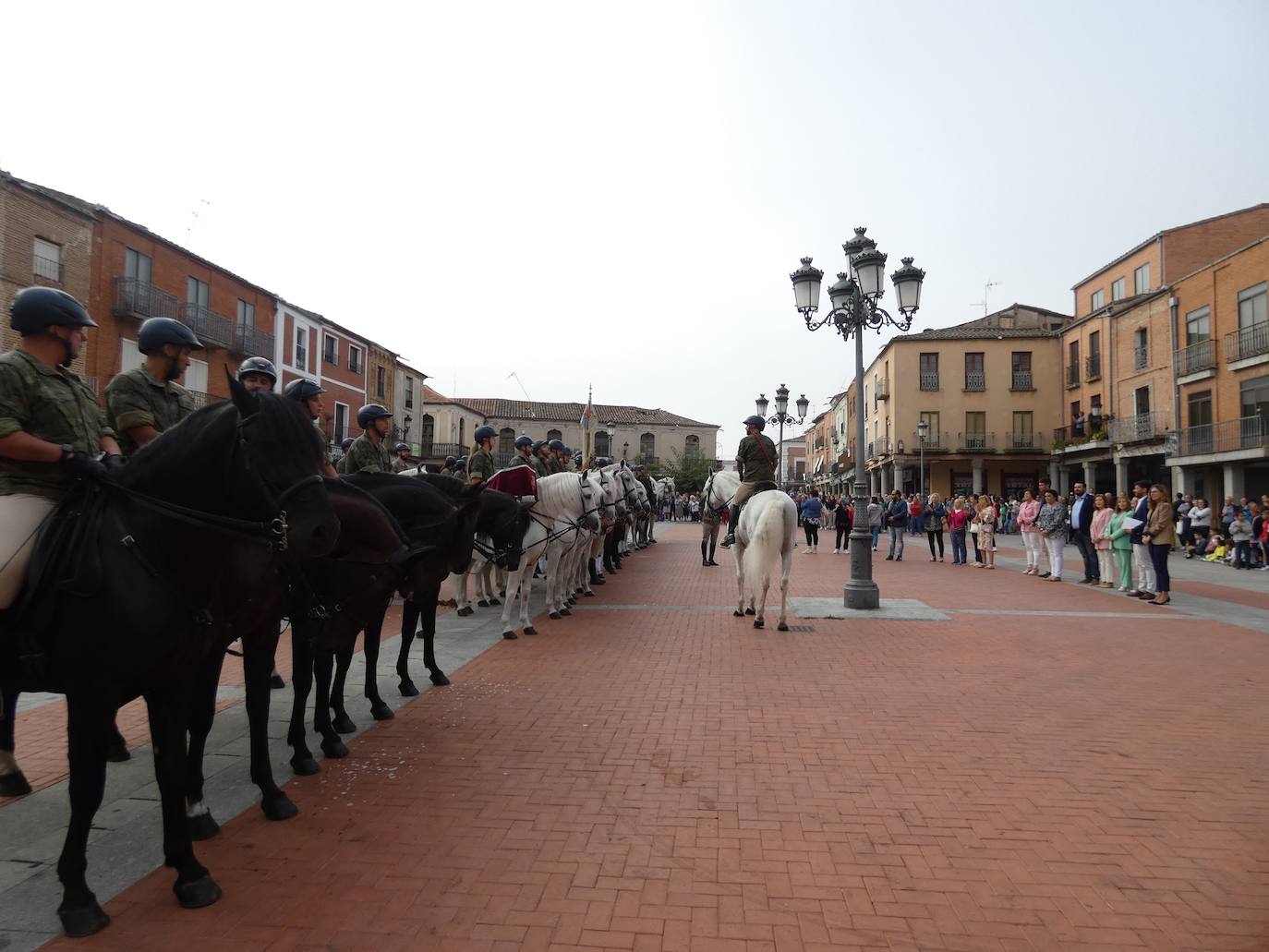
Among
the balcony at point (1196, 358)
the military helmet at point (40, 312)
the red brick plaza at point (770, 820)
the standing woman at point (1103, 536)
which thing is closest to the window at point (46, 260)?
the red brick plaza at point (770, 820)

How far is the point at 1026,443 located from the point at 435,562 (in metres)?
47.1

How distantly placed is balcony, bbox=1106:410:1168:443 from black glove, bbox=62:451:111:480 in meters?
37.7

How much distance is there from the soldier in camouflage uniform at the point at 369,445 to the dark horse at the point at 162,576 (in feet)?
12.2

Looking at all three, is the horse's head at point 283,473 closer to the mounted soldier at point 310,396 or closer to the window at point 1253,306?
the mounted soldier at point 310,396

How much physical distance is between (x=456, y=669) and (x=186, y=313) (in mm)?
27903

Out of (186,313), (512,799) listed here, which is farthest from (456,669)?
(186,313)

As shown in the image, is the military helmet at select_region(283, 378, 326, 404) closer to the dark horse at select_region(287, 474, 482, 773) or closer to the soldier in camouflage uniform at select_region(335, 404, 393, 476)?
the dark horse at select_region(287, 474, 482, 773)

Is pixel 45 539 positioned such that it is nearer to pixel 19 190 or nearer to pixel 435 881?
pixel 435 881

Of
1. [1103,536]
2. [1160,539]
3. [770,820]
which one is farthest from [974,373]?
[770,820]

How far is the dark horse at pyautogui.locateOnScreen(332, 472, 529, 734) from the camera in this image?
536 cm

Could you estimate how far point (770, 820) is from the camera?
12.2 feet

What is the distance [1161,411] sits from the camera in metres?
32.0

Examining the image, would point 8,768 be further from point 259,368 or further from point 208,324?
point 208,324

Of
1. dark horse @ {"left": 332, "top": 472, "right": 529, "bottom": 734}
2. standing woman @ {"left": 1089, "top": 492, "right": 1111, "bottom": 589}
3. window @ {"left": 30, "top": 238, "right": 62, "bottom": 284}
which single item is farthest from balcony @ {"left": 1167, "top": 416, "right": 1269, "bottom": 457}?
window @ {"left": 30, "top": 238, "right": 62, "bottom": 284}
